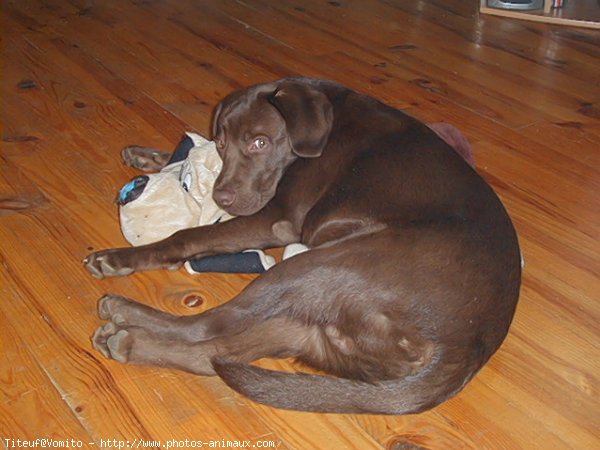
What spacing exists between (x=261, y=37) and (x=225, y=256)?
2193mm

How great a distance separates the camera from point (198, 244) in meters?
2.50

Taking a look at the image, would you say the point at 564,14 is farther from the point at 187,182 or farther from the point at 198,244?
the point at 198,244

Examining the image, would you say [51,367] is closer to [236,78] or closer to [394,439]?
[394,439]

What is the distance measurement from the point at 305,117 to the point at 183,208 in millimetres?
485

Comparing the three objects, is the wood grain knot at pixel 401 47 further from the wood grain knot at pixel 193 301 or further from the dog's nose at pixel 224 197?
the wood grain knot at pixel 193 301

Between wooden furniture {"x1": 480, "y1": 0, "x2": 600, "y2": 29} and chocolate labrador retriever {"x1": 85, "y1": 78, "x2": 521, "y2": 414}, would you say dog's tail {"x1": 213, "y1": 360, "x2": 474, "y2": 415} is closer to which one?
chocolate labrador retriever {"x1": 85, "y1": 78, "x2": 521, "y2": 414}

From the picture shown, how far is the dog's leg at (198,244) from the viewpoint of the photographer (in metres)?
2.49

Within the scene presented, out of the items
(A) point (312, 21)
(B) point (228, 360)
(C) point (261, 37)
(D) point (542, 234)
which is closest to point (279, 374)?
(B) point (228, 360)

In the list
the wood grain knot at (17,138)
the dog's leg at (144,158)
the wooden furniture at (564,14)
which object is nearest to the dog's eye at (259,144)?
the dog's leg at (144,158)

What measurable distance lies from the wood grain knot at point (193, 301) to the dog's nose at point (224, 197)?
11.2 inches

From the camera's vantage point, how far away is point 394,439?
2.03 metres

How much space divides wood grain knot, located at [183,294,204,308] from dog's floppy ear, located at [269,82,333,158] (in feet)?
1.62

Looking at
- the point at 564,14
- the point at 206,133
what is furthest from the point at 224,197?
the point at 564,14

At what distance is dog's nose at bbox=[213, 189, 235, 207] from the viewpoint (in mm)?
2555
